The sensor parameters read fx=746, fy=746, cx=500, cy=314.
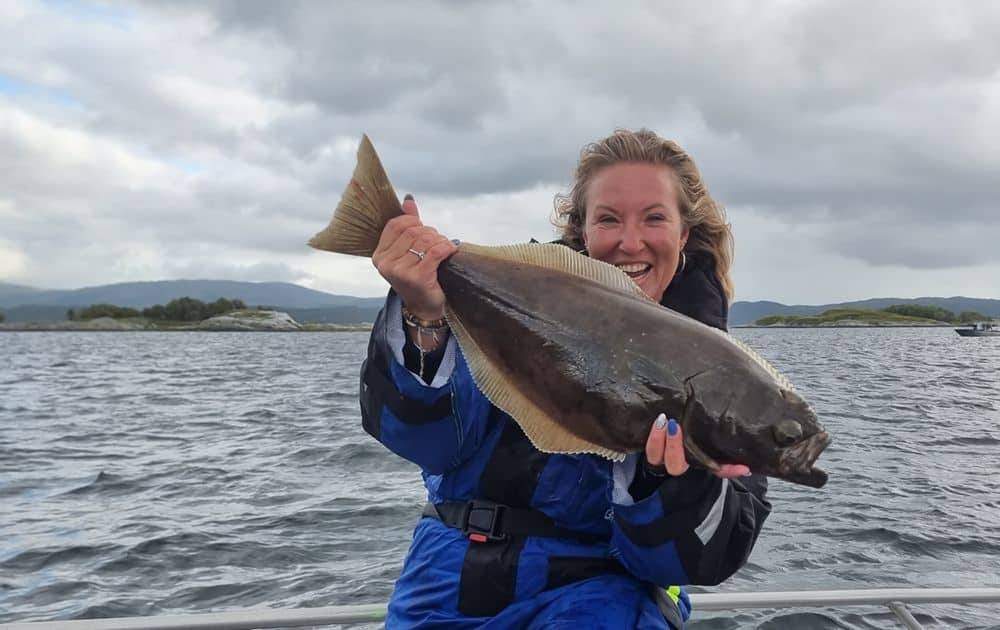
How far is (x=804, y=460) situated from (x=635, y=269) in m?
1.24

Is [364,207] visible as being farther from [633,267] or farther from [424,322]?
[633,267]

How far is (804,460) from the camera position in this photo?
2545mm

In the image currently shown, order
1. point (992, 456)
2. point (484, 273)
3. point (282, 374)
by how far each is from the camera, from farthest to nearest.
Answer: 1. point (282, 374)
2. point (992, 456)
3. point (484, 273)

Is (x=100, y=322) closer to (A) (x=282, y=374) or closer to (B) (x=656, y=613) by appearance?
(A) (x=282, y=374)

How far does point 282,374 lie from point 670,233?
3209 centimetres

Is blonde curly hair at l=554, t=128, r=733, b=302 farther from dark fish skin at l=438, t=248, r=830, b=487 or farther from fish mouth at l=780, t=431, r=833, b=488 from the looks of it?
fish mouth at l=780, t=431, r=833, b=488

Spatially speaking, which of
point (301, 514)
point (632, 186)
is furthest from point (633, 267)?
point (301, 514)

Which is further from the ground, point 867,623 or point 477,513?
point 477,513

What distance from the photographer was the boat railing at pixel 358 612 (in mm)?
4000

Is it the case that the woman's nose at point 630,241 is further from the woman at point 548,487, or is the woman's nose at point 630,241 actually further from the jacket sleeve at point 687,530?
the jacket sleeve at point 687,530

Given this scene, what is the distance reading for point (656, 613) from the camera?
3203mm

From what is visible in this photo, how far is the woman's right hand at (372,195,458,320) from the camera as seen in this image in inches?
117

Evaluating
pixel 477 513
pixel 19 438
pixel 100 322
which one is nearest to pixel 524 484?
pixel 477 513

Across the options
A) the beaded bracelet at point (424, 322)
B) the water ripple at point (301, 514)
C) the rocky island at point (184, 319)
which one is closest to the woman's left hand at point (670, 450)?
the beaded bracelet at point (424, 322)
